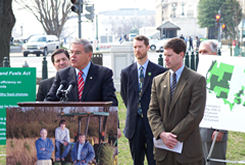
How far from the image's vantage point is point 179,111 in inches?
155

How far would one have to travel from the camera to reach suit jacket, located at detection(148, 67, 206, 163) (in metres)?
3.87

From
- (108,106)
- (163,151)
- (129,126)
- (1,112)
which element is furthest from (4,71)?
(108,106)

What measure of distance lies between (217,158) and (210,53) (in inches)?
59.1

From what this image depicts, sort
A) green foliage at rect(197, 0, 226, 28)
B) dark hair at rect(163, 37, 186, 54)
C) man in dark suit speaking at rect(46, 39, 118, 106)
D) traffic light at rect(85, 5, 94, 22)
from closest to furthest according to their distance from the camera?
man in dark suit speaking at rect(46, 39, 118, 106) → dark hair at rect(163, 37, 186, 54) → traffic light at rect(85, 5, 94, 22) → green foliage at rect(197, 0, 226, 28)

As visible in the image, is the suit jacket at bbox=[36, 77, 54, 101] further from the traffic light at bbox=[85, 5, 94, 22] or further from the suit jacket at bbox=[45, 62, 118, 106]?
the traffic light at bbox=[85, 5, 94, 22]

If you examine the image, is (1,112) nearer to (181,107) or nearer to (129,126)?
(129,126)

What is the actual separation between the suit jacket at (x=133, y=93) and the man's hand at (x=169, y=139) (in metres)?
1.00

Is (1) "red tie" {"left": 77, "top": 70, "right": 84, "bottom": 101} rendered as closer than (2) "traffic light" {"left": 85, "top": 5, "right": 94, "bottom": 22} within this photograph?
Yes

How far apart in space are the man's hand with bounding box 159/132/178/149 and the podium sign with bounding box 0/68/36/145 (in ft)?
9.33

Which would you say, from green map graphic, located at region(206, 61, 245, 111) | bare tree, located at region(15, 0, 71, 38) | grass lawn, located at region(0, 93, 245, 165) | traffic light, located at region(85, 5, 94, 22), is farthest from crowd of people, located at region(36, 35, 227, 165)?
bare tree, located at region(15, 0, 71, 38)

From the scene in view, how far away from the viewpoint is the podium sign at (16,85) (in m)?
6.00

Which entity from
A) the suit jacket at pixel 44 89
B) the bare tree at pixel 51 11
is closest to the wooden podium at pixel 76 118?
the suit jacket at pixel 44 89

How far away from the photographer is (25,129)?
113 inches

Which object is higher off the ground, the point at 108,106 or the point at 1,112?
the point at 108,106
